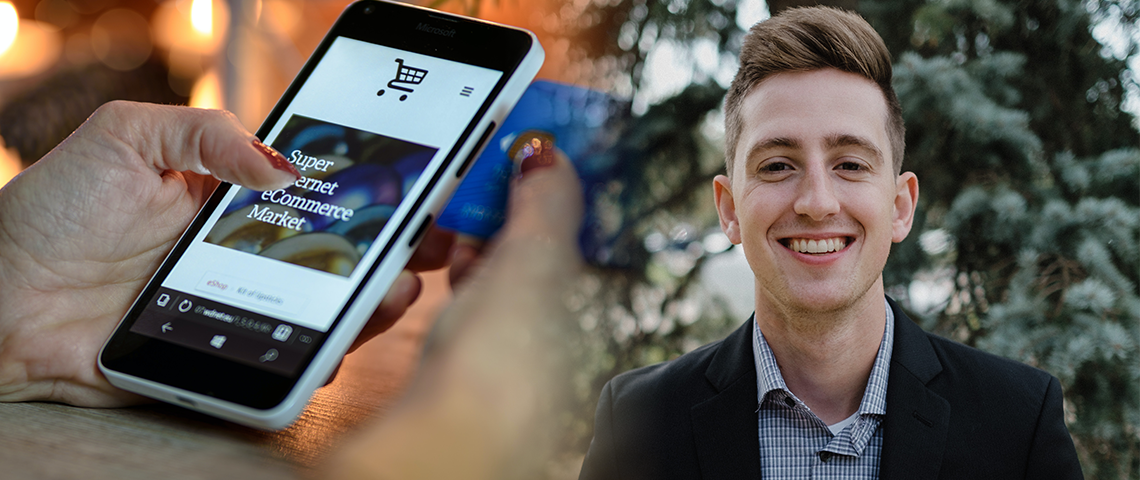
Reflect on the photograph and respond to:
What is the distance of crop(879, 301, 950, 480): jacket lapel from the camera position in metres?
0.65

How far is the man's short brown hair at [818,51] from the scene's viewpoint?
2.56 ft

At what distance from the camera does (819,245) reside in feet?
2.40

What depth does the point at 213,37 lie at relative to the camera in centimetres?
158

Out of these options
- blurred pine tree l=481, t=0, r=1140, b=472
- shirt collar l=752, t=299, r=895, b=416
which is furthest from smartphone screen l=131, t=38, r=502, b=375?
blurred pine tree l=481, t=0, r=1140, b=472

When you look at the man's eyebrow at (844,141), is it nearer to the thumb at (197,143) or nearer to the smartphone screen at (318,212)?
the smartphone screen at (318,212)

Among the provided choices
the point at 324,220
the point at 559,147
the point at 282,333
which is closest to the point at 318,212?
the point at 324,220

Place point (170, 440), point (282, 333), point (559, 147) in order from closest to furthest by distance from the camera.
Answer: point (170, 440) < point (282, 333) < point (559, 147)

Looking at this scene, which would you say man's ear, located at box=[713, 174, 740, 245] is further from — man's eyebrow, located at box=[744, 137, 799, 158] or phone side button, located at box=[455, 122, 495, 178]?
phone side button, located at box=[455, 122, 495, 178]

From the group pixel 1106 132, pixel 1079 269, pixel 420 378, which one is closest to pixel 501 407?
pixel 420 378

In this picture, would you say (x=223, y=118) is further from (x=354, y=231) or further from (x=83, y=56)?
(x=83, y=56)

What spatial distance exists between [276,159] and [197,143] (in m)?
0.08

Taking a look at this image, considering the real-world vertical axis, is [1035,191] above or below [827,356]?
above

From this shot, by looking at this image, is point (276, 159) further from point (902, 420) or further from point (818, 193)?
point (902, 420)

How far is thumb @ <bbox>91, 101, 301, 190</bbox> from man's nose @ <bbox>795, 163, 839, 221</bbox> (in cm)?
52
